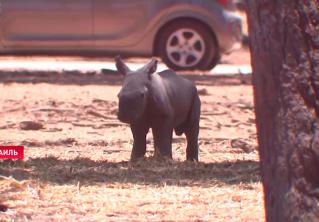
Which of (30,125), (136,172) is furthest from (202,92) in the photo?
(136,172)

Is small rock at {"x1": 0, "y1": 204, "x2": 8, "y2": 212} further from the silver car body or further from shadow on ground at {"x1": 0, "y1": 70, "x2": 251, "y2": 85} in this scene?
the silver car body

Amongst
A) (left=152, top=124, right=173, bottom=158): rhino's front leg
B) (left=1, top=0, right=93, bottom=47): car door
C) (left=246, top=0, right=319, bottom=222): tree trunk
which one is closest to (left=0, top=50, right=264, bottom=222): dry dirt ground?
(left=152, top=124, right=173, bottom=158): rhino's front leg

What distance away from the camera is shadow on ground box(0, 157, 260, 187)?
6.52 m

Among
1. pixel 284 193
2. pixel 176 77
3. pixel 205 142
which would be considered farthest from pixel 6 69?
pixel 284 193

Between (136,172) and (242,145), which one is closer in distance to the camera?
(136,172)

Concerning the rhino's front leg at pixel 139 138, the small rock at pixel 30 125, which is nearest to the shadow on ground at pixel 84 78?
the small rock at pixel 30 125

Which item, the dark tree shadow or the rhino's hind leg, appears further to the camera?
the dark tree shadow

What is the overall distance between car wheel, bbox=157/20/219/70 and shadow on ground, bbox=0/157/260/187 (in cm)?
669

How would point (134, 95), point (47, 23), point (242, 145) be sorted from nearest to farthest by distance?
1. point (134, 95)
2. point (242, 145)
3. point (47, 23)

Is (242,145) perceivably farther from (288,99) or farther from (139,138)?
(288,99)

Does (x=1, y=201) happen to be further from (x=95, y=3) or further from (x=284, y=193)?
(x=95, y=3)

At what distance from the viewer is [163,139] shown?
743cm

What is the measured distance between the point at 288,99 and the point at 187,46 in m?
9.44

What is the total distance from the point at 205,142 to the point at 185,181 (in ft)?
9.18
